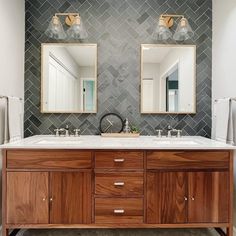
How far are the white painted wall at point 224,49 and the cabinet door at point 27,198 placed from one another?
184cm

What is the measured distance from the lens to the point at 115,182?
2.06 m

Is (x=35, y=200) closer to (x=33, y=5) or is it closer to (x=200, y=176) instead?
(x=200, y=176)

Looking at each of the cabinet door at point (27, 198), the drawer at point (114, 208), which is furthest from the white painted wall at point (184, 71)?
the cabinet door at point (27, 198)

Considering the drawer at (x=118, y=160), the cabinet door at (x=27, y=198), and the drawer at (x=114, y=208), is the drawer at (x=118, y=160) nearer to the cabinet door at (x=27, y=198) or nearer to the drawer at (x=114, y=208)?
the drawer at (x=114, y=208)

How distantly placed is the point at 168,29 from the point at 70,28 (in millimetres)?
1035

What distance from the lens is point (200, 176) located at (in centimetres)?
207

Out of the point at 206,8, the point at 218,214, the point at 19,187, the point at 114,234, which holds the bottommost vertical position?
the point at 114,234

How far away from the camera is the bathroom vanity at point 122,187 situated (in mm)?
2039

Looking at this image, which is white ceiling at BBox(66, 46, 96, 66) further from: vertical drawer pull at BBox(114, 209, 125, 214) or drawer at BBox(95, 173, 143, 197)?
vertical drawer pull at BBox(114, 209, 125, 214)

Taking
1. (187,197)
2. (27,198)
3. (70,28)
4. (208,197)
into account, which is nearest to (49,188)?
(27,198)

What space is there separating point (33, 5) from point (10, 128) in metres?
1.42

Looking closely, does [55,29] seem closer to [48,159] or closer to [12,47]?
[12,47]

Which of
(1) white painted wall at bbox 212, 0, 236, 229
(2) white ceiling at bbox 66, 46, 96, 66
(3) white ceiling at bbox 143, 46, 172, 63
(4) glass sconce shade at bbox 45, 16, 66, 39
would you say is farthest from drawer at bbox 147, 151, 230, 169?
(4) glass sconce shade at bbox 45, 16, 66, 39

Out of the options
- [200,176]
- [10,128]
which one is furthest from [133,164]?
[10,128]
